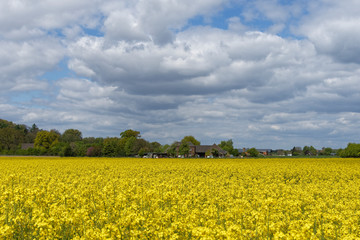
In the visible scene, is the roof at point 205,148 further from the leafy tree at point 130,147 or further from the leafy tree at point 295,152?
the leafy tree at point 130,147

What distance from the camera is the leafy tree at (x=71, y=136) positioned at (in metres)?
163

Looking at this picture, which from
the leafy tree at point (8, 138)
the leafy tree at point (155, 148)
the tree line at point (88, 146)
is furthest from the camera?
the leafy tree at point (8, 138)

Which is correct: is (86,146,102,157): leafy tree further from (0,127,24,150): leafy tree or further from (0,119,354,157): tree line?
(0,127,24,150): leafy tree

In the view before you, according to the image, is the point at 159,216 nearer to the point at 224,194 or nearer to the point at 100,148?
the point at 224,194

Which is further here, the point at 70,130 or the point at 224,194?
the point at 70,130

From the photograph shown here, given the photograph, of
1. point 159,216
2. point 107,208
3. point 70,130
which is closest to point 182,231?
point 159,216

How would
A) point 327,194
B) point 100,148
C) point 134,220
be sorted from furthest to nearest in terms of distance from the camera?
point 100,148 < point 327,194 < point 134,220

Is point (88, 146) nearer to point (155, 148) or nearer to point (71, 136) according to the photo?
point (155, 148)

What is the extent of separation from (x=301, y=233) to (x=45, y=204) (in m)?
8.42

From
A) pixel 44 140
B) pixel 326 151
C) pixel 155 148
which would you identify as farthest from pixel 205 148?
pixel 326 151

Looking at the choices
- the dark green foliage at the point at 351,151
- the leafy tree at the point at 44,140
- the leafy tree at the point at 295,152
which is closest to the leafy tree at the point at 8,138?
the leafy tree at the point at 44,140

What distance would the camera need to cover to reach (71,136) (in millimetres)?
166500

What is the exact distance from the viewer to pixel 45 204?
32.4ft

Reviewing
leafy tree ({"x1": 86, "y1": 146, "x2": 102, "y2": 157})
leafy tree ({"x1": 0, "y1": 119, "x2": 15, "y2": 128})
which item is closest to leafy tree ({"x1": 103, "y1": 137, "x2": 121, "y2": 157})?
leafy tree ({"x1": 86, "y1": 146, "x2": 102, "y2": 157})
